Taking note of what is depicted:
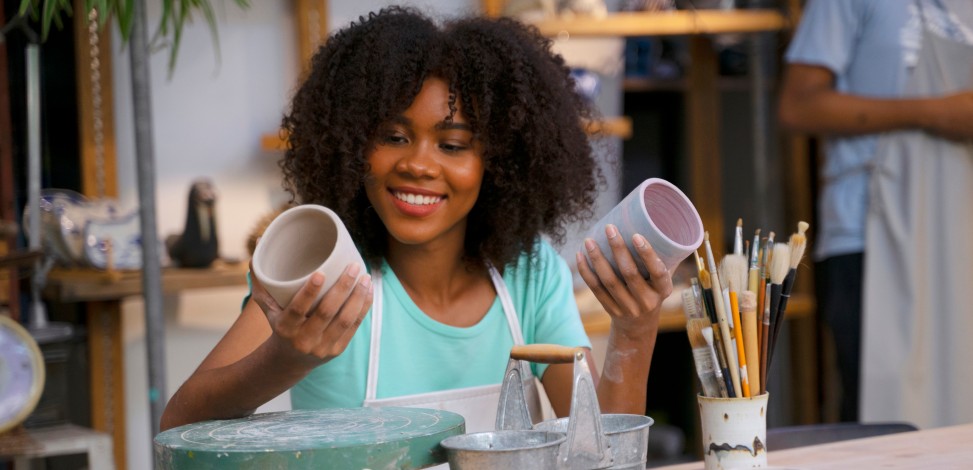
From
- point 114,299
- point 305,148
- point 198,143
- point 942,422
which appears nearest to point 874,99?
point 942,422

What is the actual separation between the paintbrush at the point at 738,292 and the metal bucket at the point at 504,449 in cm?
27

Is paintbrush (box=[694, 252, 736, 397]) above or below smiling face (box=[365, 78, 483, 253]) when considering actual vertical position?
below

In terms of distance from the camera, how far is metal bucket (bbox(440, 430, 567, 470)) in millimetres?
978

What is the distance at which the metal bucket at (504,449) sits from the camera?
3.21 ft

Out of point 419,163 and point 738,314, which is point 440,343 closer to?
point 419,163

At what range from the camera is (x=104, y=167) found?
3016 mm

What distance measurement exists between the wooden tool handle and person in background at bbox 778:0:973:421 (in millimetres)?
1651

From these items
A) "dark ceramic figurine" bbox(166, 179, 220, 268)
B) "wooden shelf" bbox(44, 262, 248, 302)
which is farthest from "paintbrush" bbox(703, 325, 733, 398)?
"dark ceramic figurine" bbox(166, 179, 220, 268)

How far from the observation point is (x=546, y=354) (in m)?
1.15

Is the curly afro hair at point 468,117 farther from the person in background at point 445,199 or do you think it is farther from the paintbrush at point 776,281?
the paintbrush at point 776,281

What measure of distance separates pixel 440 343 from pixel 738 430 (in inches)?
22.6

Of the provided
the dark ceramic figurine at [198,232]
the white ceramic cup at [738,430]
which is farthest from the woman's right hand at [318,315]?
the dark ceramic figurine at [198,232]

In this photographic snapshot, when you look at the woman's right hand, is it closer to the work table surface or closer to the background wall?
the work table surface

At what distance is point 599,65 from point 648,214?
7.42 ft
